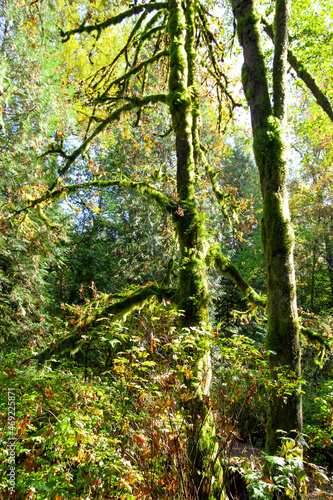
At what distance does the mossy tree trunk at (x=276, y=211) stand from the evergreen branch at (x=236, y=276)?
74 centimetres

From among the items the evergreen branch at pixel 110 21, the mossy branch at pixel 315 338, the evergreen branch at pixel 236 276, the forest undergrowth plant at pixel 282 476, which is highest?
the evergreen branch at pixel 110 21

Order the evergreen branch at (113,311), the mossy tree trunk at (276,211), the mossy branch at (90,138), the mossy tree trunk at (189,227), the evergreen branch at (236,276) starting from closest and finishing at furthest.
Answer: the mossy tree trunk at (189,227) < the mossy tree trunk at (276,211) < the evergreen branch at (113,311) < the mossy branch at (90,138) < the evergreen branch at (236,276)

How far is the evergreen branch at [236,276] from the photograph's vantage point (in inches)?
175

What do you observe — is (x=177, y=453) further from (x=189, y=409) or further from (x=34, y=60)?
(x=34, y=60)

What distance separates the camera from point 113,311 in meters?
3.94

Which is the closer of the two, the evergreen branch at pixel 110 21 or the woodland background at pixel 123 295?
the woodland background at pixel 123 295

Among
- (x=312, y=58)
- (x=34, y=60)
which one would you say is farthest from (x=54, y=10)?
(x=312, y=58)

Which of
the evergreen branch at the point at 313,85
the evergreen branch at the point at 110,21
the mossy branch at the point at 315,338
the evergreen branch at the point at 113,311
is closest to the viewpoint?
the evergreen branch at the point at 113,311

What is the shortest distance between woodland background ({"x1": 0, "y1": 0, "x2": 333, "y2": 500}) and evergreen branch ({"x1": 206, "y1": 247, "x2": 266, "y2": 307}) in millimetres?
300

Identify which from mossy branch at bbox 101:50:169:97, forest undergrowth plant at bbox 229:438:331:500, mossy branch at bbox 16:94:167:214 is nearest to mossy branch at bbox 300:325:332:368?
forest undergrowth plant at bbox 229:438:331:500

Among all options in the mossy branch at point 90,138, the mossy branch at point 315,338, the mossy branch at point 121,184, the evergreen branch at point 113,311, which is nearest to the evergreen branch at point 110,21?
the mossy branch at point 90,138

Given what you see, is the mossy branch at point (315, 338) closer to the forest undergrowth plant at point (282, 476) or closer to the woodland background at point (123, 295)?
the woodland background at point (123, 295)

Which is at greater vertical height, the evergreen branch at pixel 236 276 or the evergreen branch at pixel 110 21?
the evergreen branch at pixel 110 21

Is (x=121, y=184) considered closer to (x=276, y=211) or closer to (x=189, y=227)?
(x=189, y=227)
